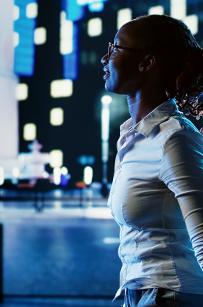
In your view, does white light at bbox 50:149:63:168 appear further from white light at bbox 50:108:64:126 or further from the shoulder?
the shoulder

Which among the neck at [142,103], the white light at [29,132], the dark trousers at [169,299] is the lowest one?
the white light at [29,132]

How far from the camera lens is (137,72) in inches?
42.8

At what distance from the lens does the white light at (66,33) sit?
227 inches

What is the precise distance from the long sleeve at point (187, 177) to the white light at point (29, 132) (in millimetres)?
5327

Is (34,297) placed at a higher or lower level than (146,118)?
lower

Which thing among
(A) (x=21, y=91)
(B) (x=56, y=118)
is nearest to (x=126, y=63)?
(A) (x=21, y=91)

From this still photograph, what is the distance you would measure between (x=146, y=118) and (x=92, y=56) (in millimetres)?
5190

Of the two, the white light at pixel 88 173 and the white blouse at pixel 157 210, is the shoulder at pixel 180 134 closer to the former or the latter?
the white blouse at pixel 157 210

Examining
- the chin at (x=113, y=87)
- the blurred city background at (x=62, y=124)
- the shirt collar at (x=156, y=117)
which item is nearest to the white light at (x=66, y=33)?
the blurred city background at (x=62, y=124)

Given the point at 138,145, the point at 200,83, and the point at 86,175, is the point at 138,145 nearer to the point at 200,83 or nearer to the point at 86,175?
the point at 200,83

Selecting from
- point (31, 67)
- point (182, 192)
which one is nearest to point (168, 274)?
point (182, 192)

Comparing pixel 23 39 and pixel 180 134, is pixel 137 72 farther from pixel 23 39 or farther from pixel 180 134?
pixel 23 39

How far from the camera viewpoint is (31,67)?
19.7 ft

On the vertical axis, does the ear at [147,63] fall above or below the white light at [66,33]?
below
